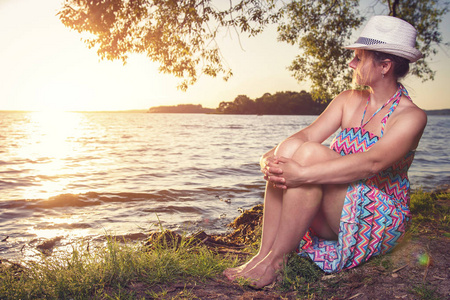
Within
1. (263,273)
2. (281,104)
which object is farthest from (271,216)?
(281,104)

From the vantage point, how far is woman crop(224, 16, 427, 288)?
2426 mm

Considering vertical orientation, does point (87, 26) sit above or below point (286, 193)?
above

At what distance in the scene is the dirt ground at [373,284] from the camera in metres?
2.31

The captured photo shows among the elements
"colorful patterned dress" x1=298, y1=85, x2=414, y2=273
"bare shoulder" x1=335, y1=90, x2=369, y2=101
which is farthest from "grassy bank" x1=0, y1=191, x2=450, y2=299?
"bare shoulder" x1=335, y1=90, x2=369, y2=101

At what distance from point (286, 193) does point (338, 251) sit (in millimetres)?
599

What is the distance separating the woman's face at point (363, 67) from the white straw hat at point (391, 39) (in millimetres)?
87


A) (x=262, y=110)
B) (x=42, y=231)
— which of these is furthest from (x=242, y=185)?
(x=262, y=110)

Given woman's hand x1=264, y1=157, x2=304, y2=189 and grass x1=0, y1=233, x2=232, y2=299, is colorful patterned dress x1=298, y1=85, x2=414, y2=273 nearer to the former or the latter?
woman's hand x1=264, y1=157, x2=304, y2=189

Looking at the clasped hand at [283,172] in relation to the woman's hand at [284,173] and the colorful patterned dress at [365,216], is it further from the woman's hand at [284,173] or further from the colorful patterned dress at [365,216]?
the colorful patterned dress at [365,216]

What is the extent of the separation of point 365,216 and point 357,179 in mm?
288

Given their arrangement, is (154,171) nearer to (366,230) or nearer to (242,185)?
(242,185)

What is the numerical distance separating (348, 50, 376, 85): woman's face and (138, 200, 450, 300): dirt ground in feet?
4.62

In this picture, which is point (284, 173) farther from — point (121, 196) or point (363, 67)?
point (121, 196)

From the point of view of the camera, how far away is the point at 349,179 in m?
2.38
